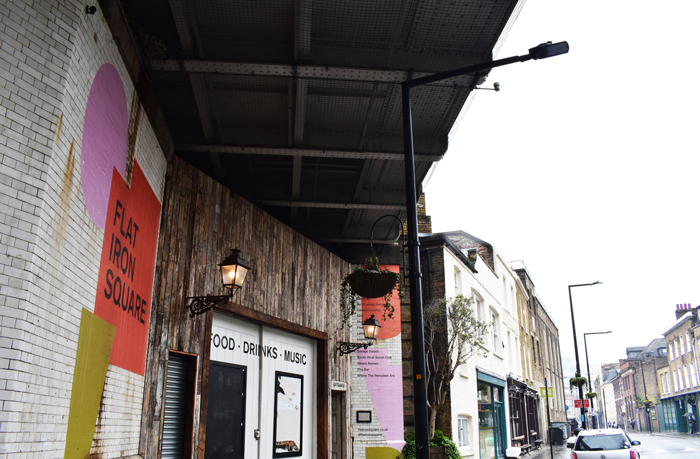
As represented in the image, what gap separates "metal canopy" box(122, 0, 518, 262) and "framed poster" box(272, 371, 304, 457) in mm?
3805

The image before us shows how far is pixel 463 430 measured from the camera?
1594cm

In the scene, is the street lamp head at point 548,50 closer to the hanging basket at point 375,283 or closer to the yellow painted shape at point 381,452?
the hanging basket at point 375,283

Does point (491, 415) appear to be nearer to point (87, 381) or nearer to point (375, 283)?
point (375, 283)

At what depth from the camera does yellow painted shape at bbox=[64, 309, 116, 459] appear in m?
4.48

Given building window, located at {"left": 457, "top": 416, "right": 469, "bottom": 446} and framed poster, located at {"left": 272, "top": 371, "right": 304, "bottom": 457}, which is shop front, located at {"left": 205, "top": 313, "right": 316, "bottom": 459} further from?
building window, located at {"left": 457, "top": 416, "right": 469, "bottom": 446}

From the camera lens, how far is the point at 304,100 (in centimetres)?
745

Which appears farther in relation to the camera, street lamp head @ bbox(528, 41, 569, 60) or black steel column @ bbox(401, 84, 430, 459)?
street lamp head @ bbox(528, 41, 569, 60)

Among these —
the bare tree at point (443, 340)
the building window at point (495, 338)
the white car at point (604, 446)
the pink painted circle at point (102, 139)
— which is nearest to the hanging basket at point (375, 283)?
the pink painted circle at point (102, 139)

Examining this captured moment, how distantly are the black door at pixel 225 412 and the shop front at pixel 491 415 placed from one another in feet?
35.2

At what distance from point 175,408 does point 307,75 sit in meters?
4.80

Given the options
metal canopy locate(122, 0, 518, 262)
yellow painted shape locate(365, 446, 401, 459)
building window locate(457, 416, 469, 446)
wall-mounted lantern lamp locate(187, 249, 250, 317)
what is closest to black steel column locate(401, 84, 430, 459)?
metal canopy locate(122, 0, 518, 262)

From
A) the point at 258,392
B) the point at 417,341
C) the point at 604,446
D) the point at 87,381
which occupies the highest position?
the point at 417,341

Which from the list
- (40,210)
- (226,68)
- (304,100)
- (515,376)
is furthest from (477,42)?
(515,376)

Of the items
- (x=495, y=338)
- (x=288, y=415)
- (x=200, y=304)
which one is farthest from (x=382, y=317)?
(x=495, y=338)
